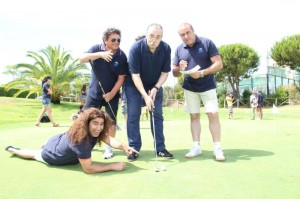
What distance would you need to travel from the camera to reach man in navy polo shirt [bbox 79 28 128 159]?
4.84 metres

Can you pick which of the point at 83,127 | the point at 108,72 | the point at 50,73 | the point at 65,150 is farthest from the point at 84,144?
the point at 50,73

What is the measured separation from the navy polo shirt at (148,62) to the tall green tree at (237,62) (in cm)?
3635

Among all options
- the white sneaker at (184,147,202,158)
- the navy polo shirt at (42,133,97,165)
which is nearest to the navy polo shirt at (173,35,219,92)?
the white sneaker at (184,147,202,158)

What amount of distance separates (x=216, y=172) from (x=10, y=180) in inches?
95.1

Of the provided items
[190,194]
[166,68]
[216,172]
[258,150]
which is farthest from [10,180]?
[258,150]

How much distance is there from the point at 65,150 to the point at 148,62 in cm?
182

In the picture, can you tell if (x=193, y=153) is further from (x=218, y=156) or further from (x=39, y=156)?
(x=39, y=156)

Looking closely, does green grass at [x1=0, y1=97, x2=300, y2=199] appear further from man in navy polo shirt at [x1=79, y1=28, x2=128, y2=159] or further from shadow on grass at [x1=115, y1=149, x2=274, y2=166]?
man in navy polo shirt at [x1=79, y1=28, x2=128, y2=159]

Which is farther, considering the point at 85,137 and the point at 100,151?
the point at 100,151

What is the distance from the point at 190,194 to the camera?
9.75 ft

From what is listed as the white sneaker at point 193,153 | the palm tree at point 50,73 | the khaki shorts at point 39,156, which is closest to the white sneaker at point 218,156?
the white sneaker at point 193,153

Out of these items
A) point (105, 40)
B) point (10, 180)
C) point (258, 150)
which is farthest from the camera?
point (258, 150)

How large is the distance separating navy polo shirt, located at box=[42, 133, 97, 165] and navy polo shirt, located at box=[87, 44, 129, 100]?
1115mm

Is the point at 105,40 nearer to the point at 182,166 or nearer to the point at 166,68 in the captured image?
the point at 166,68
